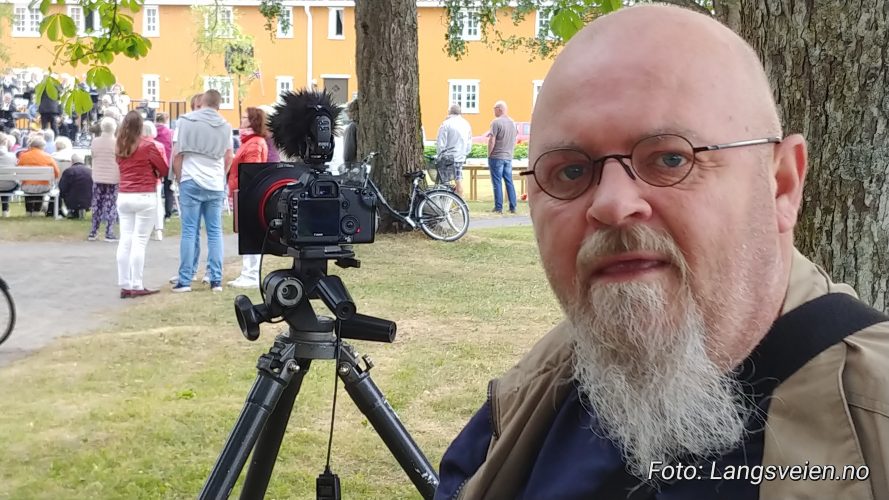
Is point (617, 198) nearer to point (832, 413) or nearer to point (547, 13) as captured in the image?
point (832, 413)

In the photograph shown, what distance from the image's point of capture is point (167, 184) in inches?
653

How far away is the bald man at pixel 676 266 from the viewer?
1.53 m

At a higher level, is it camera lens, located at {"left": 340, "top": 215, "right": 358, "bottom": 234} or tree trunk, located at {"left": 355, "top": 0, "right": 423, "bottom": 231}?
tree trunk, located at {"left": 355, "top": 0, "right": 423, "bottom": 231}

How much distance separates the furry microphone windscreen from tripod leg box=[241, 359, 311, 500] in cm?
80

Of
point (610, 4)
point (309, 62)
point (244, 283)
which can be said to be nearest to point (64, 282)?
point (244, 283)

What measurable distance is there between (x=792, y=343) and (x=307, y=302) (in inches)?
88.2

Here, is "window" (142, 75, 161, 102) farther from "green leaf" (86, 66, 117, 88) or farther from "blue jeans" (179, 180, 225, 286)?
"green leaf" (86, 66, 117, 88)

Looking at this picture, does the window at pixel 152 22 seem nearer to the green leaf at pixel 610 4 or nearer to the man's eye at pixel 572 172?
the green leaf at pixel 610 4

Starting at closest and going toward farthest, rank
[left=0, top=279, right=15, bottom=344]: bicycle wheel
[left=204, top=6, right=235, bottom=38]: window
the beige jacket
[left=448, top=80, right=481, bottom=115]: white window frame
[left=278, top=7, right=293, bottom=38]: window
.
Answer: the beige jacket
[left=0, top=279, right=15, bottom=344]: bicycle wheel
[left=278, top=7, right=293, bottom=38]: window
[left=204, top=6, right=235, bottom=38]: window
[left=448, top=80, right=481, bottom=115]: white window frame

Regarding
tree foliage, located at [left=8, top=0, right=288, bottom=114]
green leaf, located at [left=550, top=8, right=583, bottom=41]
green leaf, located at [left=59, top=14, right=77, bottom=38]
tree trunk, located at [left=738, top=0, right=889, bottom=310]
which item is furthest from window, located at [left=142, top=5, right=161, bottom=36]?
tree trunk, located at [left=738, top=0, right=889, bottom=310]

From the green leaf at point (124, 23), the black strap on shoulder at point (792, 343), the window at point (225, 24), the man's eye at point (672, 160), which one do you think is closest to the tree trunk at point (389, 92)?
the green leaf at point (124, 23)

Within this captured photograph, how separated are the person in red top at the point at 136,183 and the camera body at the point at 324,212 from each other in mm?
6650

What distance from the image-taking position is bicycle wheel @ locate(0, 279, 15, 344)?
776 centimetres

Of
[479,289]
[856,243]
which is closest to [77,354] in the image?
[479,289]
